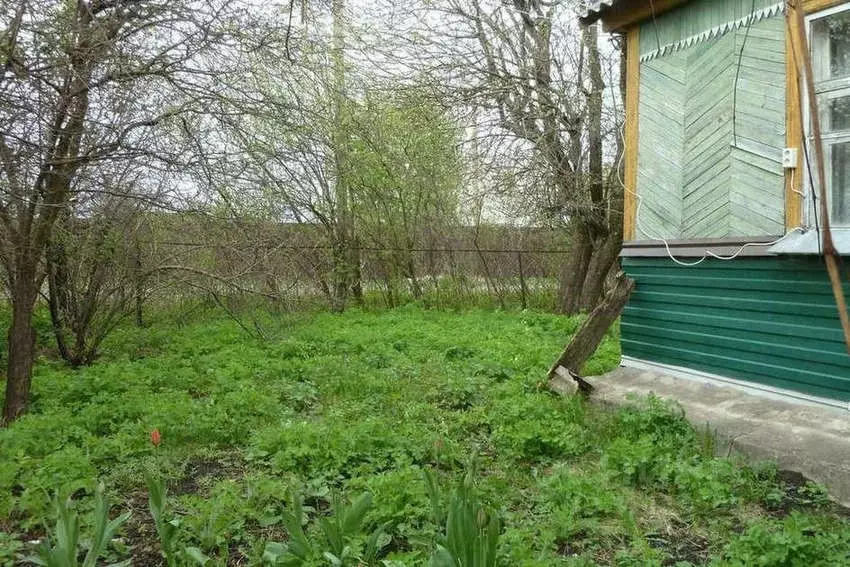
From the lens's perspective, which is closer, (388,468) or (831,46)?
(388,468)

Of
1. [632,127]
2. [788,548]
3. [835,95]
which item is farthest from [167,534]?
[632,127]

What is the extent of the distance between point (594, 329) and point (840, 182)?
7.54 feet

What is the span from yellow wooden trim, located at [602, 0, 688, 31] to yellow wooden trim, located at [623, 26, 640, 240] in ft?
0.44

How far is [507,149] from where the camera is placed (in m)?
11.2

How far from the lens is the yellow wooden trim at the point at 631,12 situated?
5863 millimetres

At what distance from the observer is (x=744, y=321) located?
17.3ft

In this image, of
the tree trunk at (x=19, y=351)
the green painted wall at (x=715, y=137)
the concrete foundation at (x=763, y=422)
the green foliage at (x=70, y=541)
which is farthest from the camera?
the tree trunk at (x=19, y=351)

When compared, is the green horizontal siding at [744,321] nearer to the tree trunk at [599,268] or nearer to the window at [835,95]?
the window at [835,95]

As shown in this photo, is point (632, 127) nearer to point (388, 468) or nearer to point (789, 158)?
point (789, 158)

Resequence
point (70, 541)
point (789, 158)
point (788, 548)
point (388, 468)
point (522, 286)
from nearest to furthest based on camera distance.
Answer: point (70, 541) → point (788, 548) → point (388, 468) → point (789, 158) → point (522, 286)

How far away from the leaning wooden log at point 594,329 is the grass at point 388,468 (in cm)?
39

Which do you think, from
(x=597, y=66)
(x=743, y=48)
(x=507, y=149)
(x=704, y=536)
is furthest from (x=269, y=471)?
(x=597, y=66)

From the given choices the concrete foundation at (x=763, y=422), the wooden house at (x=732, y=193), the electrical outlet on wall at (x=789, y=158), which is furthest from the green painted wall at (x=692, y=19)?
the concrete foundation at (x=763, y=422)

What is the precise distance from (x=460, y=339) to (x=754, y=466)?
527 cm
